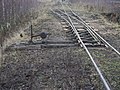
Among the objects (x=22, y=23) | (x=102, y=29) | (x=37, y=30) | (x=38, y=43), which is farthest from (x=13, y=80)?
(x=22, y=23)

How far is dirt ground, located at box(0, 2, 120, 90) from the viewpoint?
7.55 meters

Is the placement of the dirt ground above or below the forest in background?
below

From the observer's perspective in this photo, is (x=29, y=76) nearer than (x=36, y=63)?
Yes

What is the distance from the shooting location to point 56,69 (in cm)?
889

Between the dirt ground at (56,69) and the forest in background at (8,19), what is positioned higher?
the forest in background at (8,19)

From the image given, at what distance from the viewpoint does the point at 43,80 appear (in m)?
7.89

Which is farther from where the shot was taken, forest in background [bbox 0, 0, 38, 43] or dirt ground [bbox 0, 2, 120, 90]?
forest in background [bbox 0, 0, 38, 43]

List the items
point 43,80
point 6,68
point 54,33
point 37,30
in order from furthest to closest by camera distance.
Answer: point 37,30 < point 54,33 < point 6,68 < point 43,80

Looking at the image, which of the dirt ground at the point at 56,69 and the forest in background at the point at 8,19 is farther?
the forest in background at the point at 8,19

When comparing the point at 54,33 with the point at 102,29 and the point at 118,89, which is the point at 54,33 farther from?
the point at 118,89

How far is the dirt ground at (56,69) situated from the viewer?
297 inches

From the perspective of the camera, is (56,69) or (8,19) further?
→ (8,19)

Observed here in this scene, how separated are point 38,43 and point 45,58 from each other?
8.09 ft

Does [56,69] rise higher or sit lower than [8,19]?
lower
